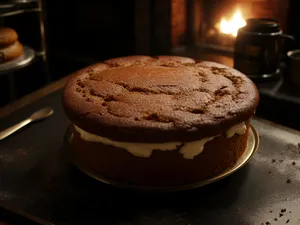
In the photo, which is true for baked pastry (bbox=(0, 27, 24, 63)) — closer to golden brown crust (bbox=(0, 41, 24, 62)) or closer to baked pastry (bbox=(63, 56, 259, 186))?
golden brown crust (bbox=(0, 41, 24, 62))

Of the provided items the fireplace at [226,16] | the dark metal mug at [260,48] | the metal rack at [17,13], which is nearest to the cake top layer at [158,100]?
the dark metal mug at [260,48]

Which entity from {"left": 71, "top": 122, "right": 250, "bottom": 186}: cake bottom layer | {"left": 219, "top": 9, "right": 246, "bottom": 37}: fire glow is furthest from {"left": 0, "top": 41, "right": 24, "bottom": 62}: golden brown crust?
{"left": 219, "top": 9, "right": 246, "bottom": 37}: fire glow

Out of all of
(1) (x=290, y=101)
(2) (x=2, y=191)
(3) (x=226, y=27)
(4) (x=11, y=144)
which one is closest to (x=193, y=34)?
(3) (x=226, y=27)

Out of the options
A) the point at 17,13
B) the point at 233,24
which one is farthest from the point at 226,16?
the point at 17,13

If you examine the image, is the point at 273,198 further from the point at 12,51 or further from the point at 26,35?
the point at 26,35

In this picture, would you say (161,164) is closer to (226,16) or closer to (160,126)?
(160,126)
